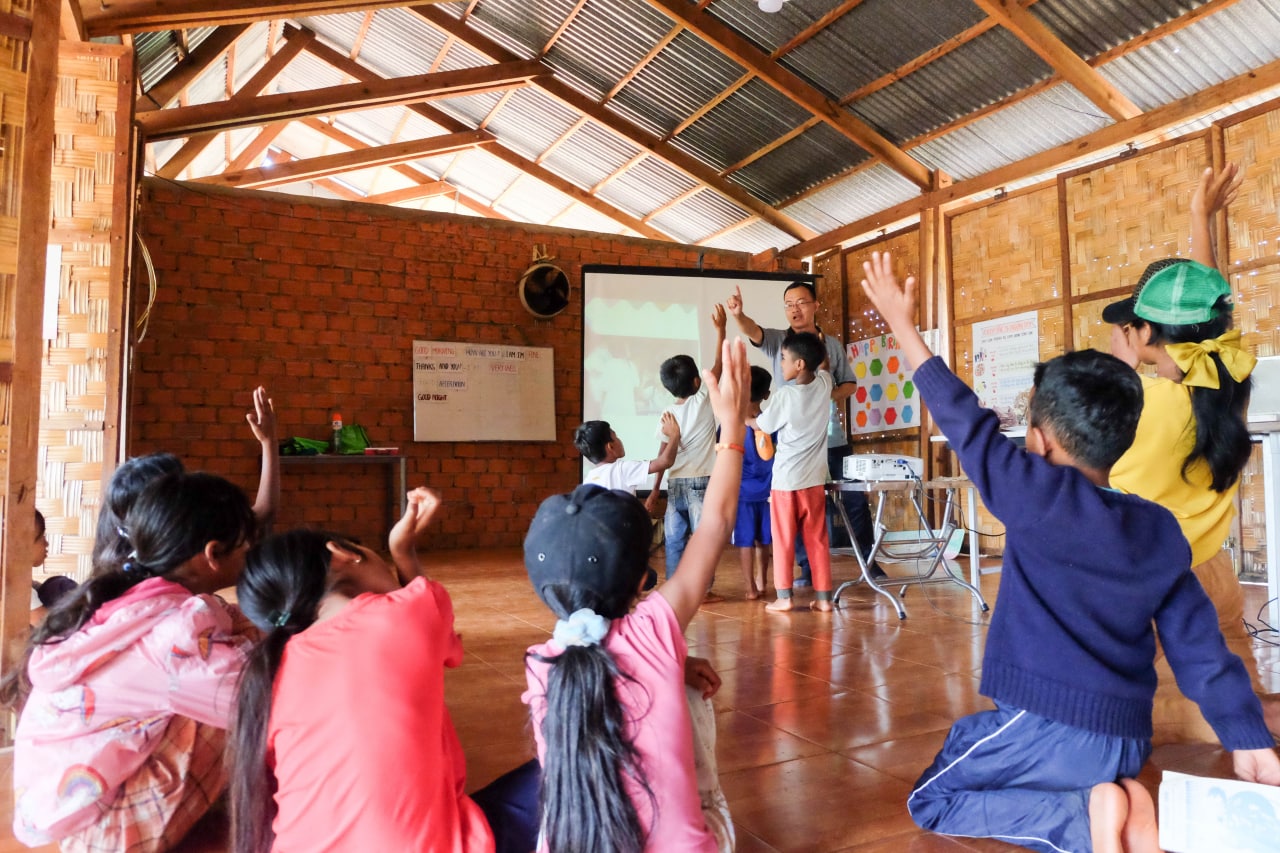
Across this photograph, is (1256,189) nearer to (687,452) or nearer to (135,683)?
(687,452)

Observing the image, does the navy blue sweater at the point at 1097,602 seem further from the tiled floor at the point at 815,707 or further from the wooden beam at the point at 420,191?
the wooden beam at the point at 420,191

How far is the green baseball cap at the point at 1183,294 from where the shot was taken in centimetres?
192

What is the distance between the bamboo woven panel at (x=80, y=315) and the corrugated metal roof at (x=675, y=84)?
3913 mm

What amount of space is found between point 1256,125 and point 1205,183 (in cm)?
299

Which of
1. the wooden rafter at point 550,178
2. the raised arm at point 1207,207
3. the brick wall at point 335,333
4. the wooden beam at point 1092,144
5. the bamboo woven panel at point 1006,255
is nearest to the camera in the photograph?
the raised arm at point 1207,207

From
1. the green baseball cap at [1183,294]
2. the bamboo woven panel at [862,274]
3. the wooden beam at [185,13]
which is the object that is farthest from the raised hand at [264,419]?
the bamboo woven panel at [862,274]

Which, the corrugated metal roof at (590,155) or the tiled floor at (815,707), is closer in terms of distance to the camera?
the tiled floor at (815,707)

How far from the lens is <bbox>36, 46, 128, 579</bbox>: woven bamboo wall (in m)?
3.03

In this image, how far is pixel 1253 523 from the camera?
4434 mm

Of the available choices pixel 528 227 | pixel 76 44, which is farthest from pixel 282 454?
pixel 76 44

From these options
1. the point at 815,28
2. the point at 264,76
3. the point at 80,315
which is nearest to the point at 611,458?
the point at 80,315

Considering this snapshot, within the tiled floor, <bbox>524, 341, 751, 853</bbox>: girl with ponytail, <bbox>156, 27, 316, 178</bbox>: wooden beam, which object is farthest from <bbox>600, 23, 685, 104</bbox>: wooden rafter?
<bbox>524, 341, 751, 853</bbox>: girl with ponytail

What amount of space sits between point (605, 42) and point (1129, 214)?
3.66 metres

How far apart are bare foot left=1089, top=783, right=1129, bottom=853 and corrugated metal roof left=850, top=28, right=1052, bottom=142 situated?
15.6ft
